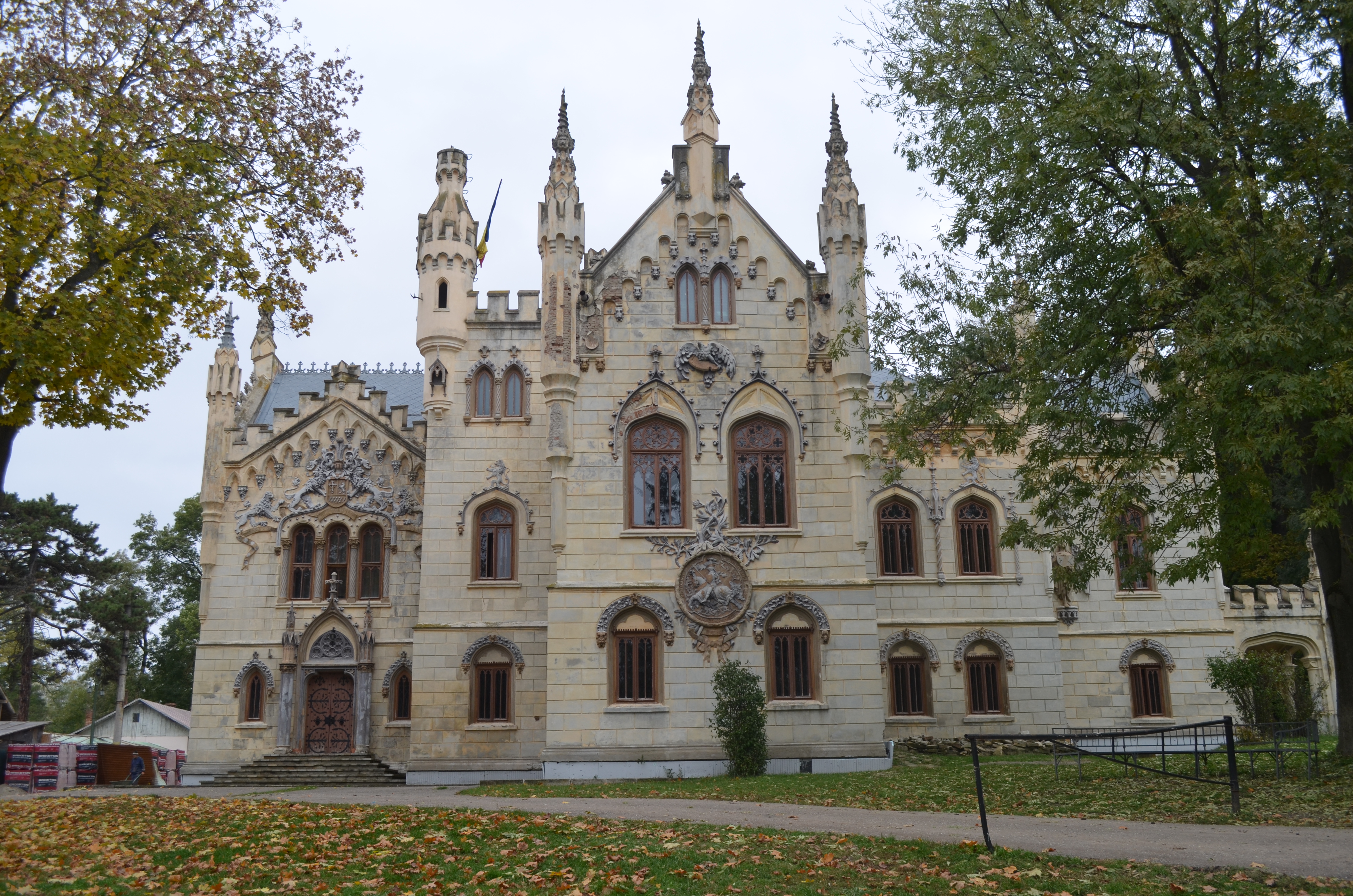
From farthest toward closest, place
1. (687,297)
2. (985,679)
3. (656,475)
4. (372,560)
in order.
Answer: (372,560) → (985,679) → (687,297) → (656,475)

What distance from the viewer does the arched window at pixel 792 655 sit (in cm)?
2591

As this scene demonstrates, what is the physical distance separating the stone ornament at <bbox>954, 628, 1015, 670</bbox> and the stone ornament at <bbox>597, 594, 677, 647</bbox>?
9934 mm

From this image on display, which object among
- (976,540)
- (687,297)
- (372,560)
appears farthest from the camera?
(372,560)

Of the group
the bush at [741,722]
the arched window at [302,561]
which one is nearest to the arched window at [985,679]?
the bush at [741,722]

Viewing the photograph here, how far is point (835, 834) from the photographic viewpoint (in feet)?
41.8

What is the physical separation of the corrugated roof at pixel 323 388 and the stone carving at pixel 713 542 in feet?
47.9

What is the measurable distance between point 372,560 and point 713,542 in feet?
39.7

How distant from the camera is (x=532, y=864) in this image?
1104cm

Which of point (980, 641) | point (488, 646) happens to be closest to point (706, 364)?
point (488, 646)

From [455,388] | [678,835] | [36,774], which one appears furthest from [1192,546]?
[36,774]

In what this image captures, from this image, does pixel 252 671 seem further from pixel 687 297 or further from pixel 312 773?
pixel 687 297

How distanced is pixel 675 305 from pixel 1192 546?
14.1 metres

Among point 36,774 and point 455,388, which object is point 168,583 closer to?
point 36,774

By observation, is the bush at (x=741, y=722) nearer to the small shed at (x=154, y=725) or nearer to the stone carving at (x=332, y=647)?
the stone carving at (x=332, y=647)
